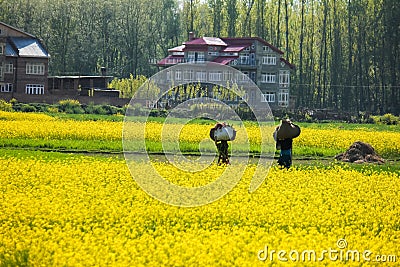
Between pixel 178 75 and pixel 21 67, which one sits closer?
pixel 21 67

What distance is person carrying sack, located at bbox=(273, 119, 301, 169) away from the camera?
79.1 feet

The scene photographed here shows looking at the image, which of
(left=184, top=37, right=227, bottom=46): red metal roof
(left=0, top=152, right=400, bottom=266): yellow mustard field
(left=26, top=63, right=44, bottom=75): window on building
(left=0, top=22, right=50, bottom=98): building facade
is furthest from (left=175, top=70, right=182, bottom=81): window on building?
(left=0, top=152, right=400, bottom=266): yellow mustard field

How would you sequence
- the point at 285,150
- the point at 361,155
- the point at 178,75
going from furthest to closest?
the point at 178,75, the point at 361,155, the point at 285,150

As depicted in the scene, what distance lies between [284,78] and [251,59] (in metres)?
4.24

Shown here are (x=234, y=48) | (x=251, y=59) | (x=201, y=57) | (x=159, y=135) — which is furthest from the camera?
(x=251, y=59)

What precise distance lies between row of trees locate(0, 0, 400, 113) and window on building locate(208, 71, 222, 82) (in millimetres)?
8056

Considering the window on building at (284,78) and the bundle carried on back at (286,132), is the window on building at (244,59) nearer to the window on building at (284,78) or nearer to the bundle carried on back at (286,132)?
the window on building at (284,78)

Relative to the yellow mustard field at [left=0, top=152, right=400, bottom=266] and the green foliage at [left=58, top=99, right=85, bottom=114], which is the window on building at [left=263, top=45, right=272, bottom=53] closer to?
the green foliage at [left=58, top=99, right=85, bottom=114]

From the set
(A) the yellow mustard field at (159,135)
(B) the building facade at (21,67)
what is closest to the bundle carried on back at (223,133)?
(A) the yellow mustard field at (159,135)

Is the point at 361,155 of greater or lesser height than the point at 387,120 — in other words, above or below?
below

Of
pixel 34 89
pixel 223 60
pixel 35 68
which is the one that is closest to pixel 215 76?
pixel 223 60

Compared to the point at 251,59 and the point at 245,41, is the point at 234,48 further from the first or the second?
the point at 251,59

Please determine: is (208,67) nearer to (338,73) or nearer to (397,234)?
(338,73)

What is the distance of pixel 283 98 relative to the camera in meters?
80.1
